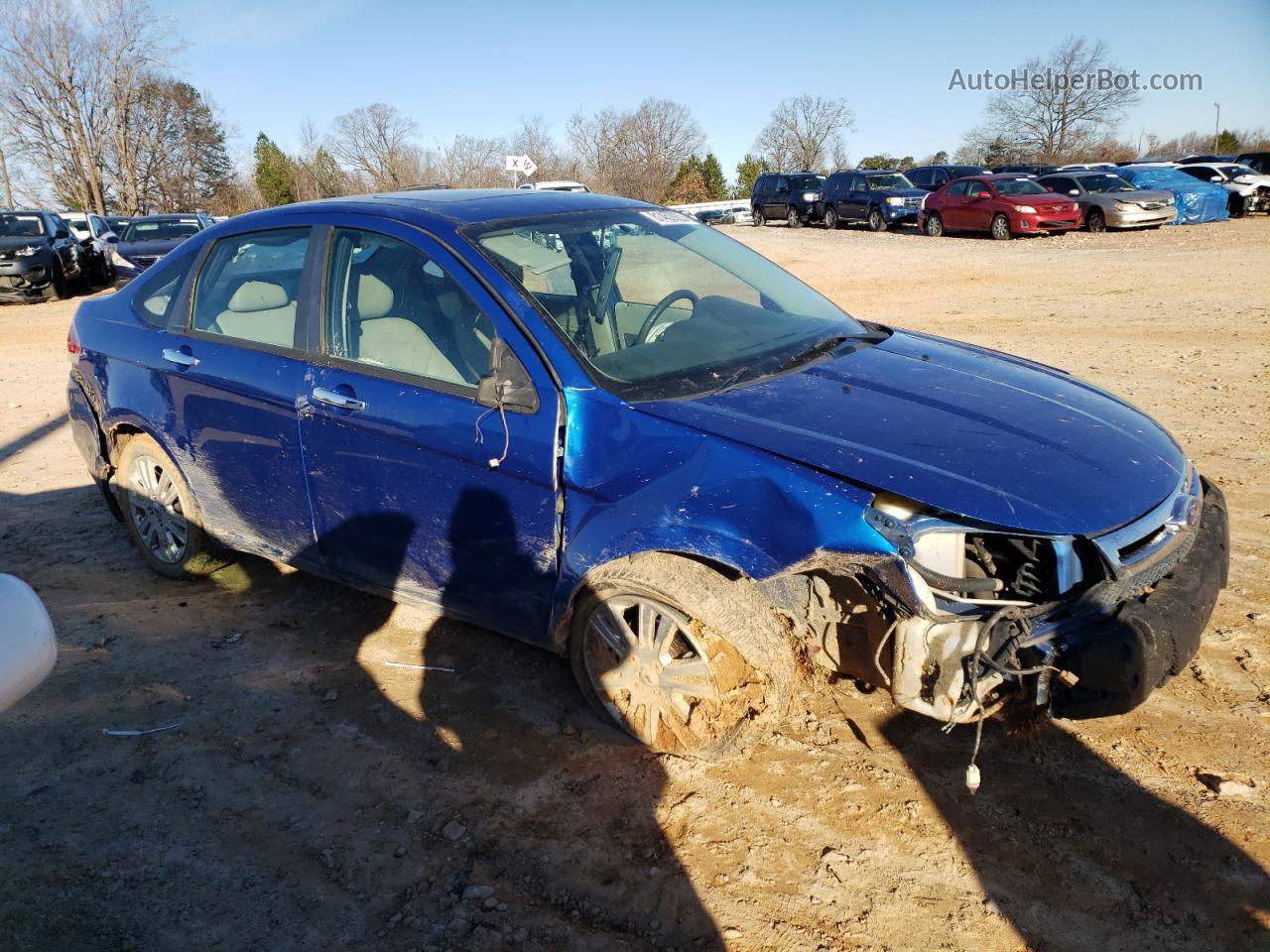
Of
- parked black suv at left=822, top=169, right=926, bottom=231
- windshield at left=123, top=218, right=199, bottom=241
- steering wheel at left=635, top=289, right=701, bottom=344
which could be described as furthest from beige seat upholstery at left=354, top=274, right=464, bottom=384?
parked black suv at left=822, top=169, right=926, bottom=231

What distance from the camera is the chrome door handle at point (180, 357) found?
4086 millimetres

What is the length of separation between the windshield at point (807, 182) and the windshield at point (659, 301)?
26240mm

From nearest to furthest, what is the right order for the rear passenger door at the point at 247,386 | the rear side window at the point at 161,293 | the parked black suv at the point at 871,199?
the rear passenger door at the point at 247,386
the rear side window at the point at 161,293
the parked black suv at the point at 871,199

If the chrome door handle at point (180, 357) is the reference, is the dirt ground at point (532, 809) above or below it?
below

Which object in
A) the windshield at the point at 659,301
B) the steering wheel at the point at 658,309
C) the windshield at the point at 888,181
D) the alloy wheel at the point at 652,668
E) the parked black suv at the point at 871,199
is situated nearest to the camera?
the alloy wheel at the point at 652,668

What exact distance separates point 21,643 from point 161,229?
18.9 m

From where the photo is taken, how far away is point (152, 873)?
8.73 ft

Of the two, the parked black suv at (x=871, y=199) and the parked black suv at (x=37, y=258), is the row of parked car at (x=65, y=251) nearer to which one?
the parked black suv at (x=37, y=258)

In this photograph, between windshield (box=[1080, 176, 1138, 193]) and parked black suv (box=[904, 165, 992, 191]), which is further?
parked black suv (box=[904, 165, 992, 191])

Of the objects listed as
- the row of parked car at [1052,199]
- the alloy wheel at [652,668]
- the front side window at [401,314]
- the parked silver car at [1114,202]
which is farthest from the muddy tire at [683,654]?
the parked silver car at [1114,202]

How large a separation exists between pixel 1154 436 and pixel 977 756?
1.30 meters

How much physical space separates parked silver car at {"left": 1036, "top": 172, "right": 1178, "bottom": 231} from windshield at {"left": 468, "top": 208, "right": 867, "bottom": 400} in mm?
20345

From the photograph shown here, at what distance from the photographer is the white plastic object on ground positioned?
1.36 m

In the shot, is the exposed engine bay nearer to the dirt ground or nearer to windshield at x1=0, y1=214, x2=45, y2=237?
the dirt ground
